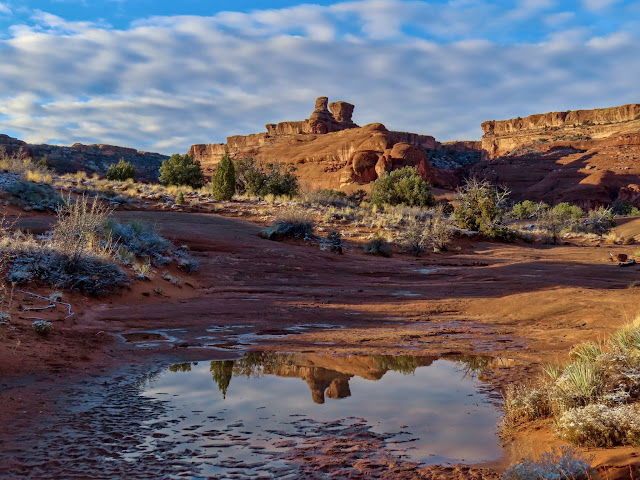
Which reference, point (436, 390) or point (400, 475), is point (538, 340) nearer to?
point (436, 390)

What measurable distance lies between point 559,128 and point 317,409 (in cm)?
11962

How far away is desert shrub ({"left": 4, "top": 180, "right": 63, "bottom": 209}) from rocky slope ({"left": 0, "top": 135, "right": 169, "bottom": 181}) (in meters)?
65.8

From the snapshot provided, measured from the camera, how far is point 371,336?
943 cm

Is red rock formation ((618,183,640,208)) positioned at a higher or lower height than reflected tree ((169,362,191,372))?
higher

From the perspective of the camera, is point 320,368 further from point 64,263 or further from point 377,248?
point 377,248

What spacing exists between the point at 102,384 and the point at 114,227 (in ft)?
36.0

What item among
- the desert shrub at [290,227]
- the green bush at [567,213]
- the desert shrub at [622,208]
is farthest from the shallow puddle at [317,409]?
the desert shrub at [622,208]

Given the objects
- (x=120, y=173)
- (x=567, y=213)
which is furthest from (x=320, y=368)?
(x=567, y=213)

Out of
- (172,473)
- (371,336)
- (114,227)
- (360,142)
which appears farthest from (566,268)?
(360,142)

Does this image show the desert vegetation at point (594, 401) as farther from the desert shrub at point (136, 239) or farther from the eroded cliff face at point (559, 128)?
the eroded cliff face at point (559, 128)

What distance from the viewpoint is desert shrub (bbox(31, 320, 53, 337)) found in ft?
26.7

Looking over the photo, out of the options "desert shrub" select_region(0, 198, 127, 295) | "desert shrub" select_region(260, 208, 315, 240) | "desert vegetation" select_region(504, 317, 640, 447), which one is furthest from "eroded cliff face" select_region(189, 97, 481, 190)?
"desert vegetation" select_region(504, 317, 640, 447)

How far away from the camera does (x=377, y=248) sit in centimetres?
2316

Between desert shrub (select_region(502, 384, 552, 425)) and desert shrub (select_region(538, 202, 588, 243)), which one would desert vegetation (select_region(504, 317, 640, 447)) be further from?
desert shrub (select_region(538, 202, 588, 243))
